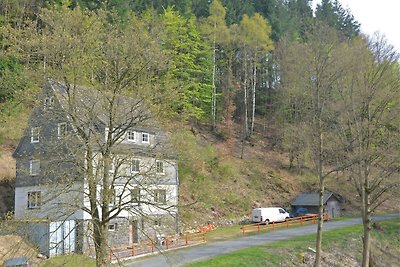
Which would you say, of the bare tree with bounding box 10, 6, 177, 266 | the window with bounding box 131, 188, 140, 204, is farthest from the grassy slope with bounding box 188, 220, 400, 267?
the bare tree with bounding box 10, 6, 177, 266

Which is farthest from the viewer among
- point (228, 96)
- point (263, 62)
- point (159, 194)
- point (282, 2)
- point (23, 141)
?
point (282, 2)

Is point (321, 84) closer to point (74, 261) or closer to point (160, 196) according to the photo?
point (160, 196)

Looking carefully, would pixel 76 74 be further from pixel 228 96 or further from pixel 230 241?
pixel 228 96

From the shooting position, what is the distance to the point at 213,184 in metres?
44.1

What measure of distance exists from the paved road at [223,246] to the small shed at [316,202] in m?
3.73

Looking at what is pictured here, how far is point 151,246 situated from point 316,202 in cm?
2320

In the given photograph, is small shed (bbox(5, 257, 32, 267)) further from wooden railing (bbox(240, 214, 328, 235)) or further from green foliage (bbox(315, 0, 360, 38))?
green foliage (bbox(315, 0, 360, 38))

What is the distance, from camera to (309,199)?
152 ft

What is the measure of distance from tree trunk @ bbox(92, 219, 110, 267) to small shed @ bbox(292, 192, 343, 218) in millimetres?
33528

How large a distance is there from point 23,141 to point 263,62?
3778cm

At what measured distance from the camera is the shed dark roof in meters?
45.7

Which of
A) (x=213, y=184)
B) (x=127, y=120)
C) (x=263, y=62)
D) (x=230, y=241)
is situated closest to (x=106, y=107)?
(x=127, y=120)

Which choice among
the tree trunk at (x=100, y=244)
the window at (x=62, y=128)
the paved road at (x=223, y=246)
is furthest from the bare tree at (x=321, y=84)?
the window at (x=62, y=128)

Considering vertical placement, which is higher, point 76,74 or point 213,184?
point 76,74
